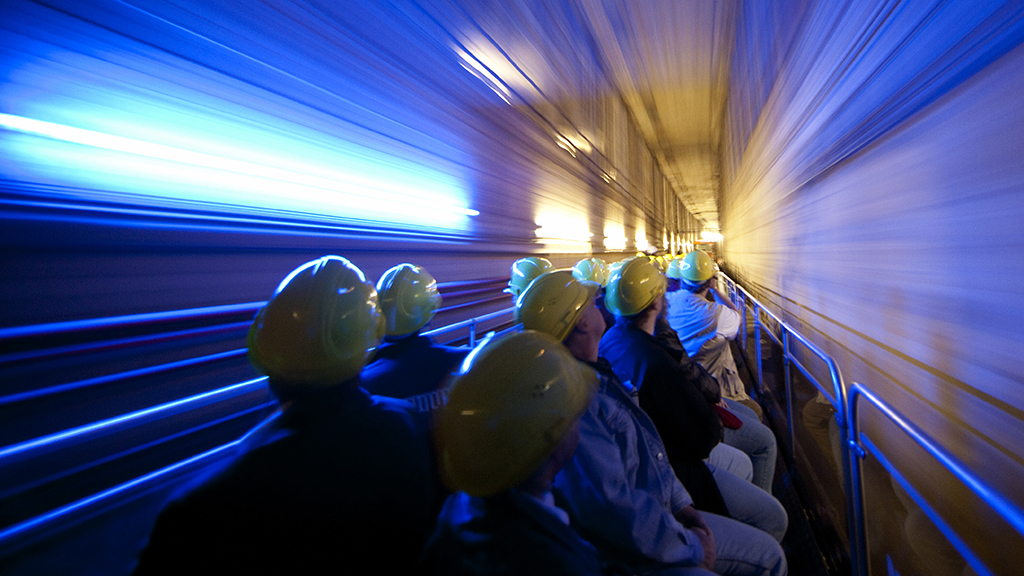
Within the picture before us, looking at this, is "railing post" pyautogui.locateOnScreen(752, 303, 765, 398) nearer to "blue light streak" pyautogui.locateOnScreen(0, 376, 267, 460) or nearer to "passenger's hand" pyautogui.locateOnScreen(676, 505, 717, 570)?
"passenger's hand" pyautogui.locateOnScreen(676, 505, 717, 570)

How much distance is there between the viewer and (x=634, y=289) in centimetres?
193

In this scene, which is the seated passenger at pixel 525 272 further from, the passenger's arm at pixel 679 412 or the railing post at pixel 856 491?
the railing post at pixel 856 491

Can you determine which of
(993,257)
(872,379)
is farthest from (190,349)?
(872,379)

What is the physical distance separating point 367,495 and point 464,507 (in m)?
0.27

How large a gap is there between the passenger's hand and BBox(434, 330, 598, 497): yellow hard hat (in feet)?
2.47

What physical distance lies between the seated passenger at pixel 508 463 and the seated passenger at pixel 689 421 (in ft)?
3.05

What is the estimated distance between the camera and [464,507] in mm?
696

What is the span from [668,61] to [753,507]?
5378mm

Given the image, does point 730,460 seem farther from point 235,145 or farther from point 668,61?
point 668,61

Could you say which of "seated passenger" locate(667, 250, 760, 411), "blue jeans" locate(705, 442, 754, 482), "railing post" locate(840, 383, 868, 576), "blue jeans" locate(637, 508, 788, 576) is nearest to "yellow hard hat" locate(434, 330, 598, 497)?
"blue jeans" locate(637, 508, 788, 576)

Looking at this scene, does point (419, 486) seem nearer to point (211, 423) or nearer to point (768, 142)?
point (211, 423)

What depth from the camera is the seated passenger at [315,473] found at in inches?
27.5

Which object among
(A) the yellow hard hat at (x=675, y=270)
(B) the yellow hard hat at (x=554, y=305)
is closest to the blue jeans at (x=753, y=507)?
(B) the yellow hard hat at (x=554, y=305)

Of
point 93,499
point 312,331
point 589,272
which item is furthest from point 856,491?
point 589,272
